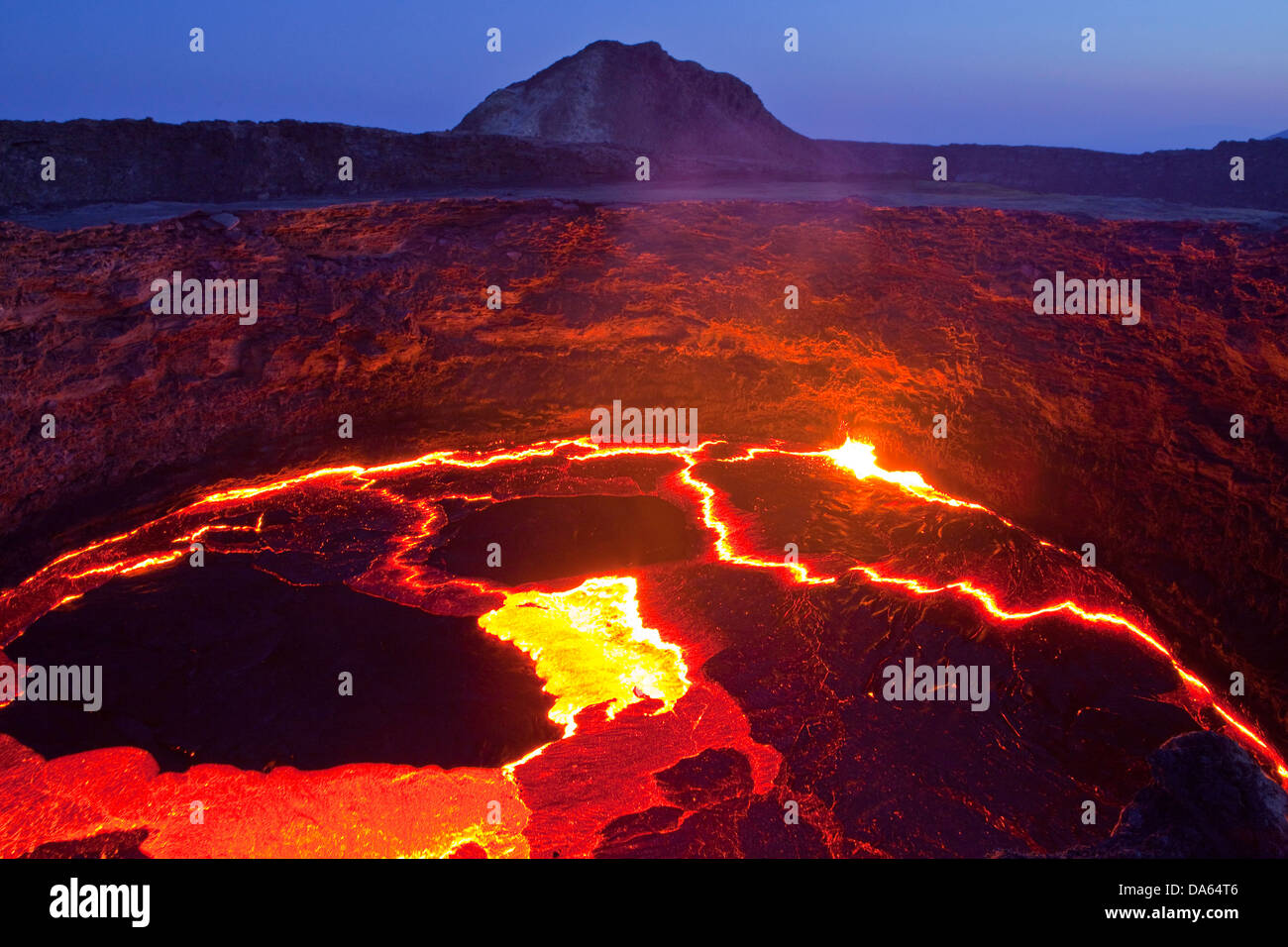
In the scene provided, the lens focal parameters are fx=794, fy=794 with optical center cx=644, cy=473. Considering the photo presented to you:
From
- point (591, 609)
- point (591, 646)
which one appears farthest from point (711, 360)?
point (591, 646)

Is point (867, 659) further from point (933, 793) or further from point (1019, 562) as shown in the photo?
point (1019, 562)

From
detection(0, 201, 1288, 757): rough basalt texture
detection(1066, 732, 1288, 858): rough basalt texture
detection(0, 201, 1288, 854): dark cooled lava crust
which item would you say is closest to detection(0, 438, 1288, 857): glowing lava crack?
detection(0, 201, 1288, 854): dark cooled lava crust

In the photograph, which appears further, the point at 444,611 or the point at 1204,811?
the point at 444,611

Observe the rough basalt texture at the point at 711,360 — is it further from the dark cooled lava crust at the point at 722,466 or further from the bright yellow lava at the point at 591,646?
the bright yellow lava at the point at 591,646

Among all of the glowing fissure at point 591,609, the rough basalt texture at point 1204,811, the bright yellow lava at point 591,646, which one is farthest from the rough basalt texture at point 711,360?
the bright yellow lava at point 591,646

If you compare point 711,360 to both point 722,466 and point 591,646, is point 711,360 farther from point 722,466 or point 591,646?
point 591,646

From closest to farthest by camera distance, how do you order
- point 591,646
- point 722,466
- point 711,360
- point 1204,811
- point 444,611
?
point 1204,811 < point 591,646 < point 444,611 < point 722,466 < point 711,360

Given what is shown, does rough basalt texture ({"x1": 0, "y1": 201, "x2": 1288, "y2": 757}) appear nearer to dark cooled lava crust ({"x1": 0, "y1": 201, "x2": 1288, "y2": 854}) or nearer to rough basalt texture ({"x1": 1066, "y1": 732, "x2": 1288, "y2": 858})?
dark cooled lava crust ({"x1": 0, "y1": 201, "x2": 1288, "y2": 854})

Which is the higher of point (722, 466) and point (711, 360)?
point (711, 360)
